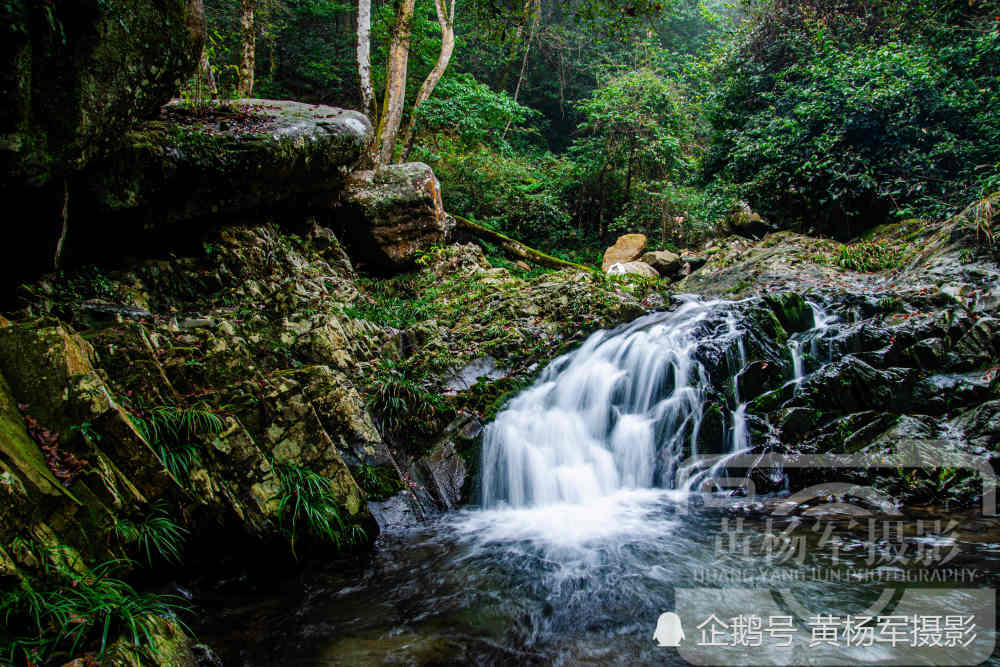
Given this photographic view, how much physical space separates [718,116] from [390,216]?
35.7 ft

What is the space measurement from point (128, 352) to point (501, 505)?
379cm

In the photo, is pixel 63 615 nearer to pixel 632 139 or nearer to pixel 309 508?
pixel 309 508

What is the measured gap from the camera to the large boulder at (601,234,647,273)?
13.8 m

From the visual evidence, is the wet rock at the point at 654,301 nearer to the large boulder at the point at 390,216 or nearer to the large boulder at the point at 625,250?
the large boulder at the point at 625,250

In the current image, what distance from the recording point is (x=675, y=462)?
554 centimetres

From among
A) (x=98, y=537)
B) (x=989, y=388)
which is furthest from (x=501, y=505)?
(x=989, y=388)

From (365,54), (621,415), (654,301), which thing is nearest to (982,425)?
(621,415)

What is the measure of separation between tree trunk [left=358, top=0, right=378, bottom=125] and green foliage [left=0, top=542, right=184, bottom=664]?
10854 mm

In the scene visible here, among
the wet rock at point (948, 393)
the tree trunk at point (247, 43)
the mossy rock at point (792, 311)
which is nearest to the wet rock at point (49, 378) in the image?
the wet rock at point (948, 393)

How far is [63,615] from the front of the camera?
7.32 ft

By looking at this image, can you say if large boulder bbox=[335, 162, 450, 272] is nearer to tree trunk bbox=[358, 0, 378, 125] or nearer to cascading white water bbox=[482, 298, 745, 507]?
tree trunk bbox=[358, 0, 378, 125]

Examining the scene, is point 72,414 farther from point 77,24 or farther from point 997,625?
point 997,625

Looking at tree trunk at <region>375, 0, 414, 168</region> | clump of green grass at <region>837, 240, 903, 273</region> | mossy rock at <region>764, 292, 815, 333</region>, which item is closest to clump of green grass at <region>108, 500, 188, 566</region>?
mossy rock at <region>764, 292, 815, 333</region>

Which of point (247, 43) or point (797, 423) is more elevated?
point (247, 43)
